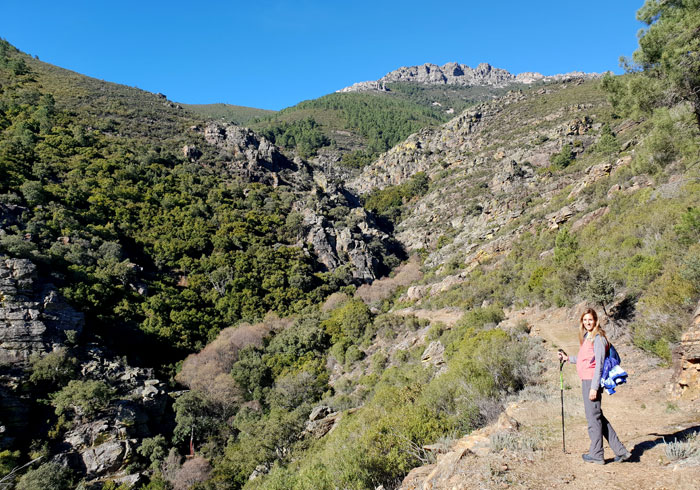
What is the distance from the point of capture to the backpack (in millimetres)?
3937

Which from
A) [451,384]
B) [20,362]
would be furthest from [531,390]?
[20,362]

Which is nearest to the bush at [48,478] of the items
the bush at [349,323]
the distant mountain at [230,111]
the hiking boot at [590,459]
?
the bush at [349,323]

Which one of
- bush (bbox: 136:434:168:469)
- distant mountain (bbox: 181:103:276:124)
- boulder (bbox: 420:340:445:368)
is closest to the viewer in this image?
boulder (bbox: 420:340:445:368)

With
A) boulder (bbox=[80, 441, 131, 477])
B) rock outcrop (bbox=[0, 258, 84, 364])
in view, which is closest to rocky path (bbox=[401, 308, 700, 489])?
boulder (bbox=[80, 441, 131, 477])

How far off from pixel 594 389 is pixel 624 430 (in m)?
2.38

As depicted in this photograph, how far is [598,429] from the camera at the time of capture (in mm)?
4152

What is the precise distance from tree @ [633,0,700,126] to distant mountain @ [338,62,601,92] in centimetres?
17530

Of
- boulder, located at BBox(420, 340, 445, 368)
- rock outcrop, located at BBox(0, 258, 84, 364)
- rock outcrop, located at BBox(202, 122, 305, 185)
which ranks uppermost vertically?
rock outcrop, located at BBox(202, 122, 305, 185)

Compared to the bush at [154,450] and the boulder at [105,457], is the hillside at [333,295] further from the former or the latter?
the bush at [154,450]

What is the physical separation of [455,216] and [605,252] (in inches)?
1412

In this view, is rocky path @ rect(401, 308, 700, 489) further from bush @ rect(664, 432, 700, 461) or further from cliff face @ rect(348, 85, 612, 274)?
cliff face @ rect(348, 85, 612, 274)

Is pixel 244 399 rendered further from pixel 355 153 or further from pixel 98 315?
pixel 355 153

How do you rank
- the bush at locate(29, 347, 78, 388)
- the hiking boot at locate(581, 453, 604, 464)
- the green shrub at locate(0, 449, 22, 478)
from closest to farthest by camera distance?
the hiking boot at locate(581, 453, 604, 464) < the green shrub at locate(0, 449, 22, 478) < the bush at locate(29, 347, 78, 388)

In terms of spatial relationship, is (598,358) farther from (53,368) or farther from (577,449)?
(53,368)
